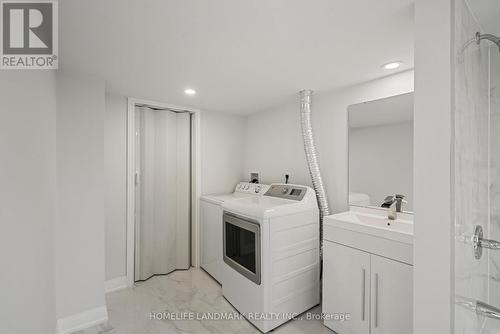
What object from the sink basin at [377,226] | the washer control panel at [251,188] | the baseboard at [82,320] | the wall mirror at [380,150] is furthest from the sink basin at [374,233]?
the baseboard at [82,320]

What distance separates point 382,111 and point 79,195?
2.80 m

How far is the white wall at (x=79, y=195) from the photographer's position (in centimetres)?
182

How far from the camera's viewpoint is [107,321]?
1956mm

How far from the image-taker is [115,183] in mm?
2451

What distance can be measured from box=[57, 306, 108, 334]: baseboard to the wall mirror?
2.53m

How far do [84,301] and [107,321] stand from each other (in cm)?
27

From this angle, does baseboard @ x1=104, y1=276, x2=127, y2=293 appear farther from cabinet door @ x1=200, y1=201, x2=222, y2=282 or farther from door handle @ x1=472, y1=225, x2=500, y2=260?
door handle @ x1=472, y1=225, x2=500, y2=260

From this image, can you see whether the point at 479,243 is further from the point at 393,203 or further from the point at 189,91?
the point at 189,91

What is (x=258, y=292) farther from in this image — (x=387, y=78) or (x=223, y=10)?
(x=387, y=78)

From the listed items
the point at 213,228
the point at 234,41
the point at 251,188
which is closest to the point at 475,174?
the point at 234,41

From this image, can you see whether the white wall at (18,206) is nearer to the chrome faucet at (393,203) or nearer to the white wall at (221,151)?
the chrome faucet at (393,203)

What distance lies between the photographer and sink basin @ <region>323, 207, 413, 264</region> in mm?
1467

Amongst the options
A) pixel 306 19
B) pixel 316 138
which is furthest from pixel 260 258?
pixel 306 19

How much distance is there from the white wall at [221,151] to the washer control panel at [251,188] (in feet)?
0.67
